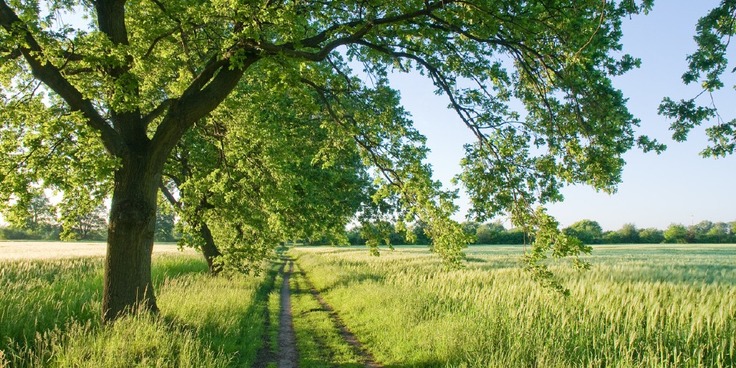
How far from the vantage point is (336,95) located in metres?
11.3

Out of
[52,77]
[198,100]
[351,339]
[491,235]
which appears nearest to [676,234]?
[491,235]

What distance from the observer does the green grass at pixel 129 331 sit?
691 cm

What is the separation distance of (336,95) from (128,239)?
5.52 m

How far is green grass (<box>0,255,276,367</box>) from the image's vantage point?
272 inches

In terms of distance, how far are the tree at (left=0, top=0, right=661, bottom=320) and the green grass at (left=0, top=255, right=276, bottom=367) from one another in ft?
3.27

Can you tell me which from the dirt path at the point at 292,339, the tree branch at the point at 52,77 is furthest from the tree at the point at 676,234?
the tree branch at the point at 52,77

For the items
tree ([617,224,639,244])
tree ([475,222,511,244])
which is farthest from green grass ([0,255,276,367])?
tree ([617,224,639,244])

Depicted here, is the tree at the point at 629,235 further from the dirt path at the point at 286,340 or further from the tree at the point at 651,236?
the dirt path at the point at 286,340

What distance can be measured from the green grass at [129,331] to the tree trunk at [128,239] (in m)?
0.54

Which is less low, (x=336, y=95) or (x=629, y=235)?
(x=336, y=95)

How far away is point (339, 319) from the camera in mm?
14227

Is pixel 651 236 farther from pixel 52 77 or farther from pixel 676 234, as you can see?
pixel 52 77

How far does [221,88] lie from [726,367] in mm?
9349

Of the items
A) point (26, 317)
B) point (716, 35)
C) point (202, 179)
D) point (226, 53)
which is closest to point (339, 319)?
point (202, 179)
